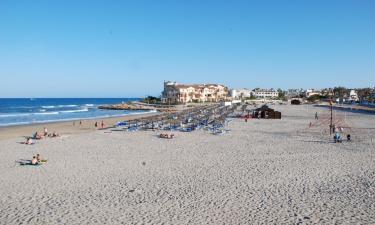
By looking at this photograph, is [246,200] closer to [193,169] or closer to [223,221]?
[223,221]

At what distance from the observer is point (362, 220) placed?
28.4ft

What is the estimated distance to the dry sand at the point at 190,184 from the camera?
360 inches

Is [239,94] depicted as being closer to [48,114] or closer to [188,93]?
[188,93]

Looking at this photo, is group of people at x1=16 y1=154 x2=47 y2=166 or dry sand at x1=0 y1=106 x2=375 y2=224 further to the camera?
group of people at x1=16 y1=154 x2=47 y2=166

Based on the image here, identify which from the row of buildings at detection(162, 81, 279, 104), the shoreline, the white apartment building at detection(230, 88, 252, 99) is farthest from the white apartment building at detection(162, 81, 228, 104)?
the shoreline

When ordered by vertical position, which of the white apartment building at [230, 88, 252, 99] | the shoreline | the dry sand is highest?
the white apartment building at [230, 88, 252, 99]

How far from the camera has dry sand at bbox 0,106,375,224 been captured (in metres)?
9.15

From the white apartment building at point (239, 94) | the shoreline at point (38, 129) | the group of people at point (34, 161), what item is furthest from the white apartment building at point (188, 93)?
the group of people at point (34, 161)

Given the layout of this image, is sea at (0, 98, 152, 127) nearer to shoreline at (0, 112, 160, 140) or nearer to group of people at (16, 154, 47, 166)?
shoreline at (0, 112, 160, 140)

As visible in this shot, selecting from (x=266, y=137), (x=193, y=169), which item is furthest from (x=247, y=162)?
(x=266, y=137)

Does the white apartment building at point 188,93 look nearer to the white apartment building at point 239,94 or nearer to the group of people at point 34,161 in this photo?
the white apartment building at point 239,94

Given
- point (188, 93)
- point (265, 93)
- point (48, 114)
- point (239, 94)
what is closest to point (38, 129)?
point (48, 114)

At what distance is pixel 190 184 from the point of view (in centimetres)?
1212

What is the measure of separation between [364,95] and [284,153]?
125 metres
